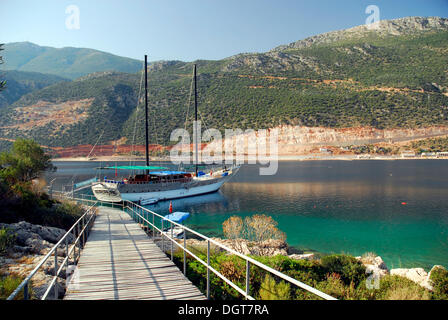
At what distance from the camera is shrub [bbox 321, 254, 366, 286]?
7.71 meters

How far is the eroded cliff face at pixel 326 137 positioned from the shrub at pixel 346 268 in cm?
5952

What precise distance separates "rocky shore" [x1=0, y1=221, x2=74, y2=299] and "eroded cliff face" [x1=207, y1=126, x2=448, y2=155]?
5948cm

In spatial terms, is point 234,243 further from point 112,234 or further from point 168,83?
point 168,83

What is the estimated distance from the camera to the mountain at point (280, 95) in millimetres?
71625

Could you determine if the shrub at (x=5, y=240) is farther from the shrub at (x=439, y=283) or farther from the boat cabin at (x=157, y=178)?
the boat cabin at (x=157, y=178)

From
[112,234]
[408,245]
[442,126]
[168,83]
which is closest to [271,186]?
[408,245]

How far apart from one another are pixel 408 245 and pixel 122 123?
85.4 m

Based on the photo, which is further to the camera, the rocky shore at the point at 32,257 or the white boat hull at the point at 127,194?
the white boat hull at the point at 127,194

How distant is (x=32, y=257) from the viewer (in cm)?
661

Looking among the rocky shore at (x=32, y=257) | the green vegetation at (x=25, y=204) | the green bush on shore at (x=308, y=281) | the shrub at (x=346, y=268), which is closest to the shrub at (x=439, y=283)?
the green bush on shore at (x=308, y=281)

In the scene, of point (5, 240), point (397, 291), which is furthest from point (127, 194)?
point (397, 291)

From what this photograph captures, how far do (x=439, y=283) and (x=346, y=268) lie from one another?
2182mm

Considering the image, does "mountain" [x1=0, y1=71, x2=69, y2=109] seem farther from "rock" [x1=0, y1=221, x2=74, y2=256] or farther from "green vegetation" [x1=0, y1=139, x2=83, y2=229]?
"rock" [x1=0, y1=221, x2=74, y2=256]

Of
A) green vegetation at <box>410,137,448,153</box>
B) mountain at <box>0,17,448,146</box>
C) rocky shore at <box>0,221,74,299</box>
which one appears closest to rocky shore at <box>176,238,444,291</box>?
rocky shore at <box>0,221,74,299</box>
